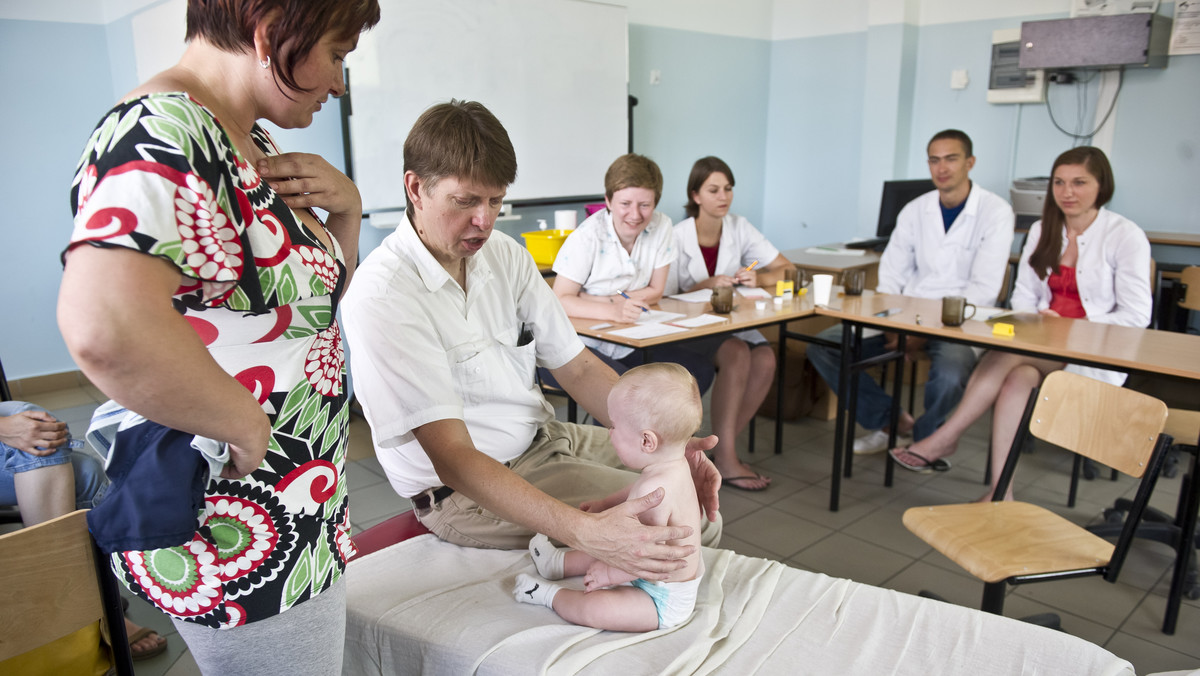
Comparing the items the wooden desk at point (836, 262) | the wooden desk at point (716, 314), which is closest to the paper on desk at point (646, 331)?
the wooden desk at point (716, 314)

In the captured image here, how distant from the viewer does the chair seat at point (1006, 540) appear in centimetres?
189

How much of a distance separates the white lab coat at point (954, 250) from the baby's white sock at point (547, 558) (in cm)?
302

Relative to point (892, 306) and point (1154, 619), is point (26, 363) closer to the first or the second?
point (892, 306)

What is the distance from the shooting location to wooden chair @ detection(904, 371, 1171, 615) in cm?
189

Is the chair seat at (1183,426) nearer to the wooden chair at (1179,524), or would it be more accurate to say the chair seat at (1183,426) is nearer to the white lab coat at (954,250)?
the wooden chair at (1179,524)

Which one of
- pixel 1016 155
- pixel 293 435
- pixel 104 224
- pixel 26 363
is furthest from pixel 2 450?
pixel 1016 155

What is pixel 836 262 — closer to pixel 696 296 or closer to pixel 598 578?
pixel 696 296

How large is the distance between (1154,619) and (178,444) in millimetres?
2782

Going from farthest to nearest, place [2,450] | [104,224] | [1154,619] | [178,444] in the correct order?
1. [1154,619]
2. [2,450]
3. [178,444]
4. [104,224]

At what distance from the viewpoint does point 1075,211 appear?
11.2ft

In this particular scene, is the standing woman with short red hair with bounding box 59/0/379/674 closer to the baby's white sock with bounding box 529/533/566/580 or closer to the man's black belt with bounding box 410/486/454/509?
the baby's white sock with bounding box 529/533/566/580

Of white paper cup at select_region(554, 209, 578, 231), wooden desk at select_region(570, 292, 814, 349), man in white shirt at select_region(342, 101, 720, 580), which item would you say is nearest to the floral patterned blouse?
man in white shirt at select_region(342, 101, 720, 580)

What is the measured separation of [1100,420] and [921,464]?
1.44 meters

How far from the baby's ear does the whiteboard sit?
2.69 metres
